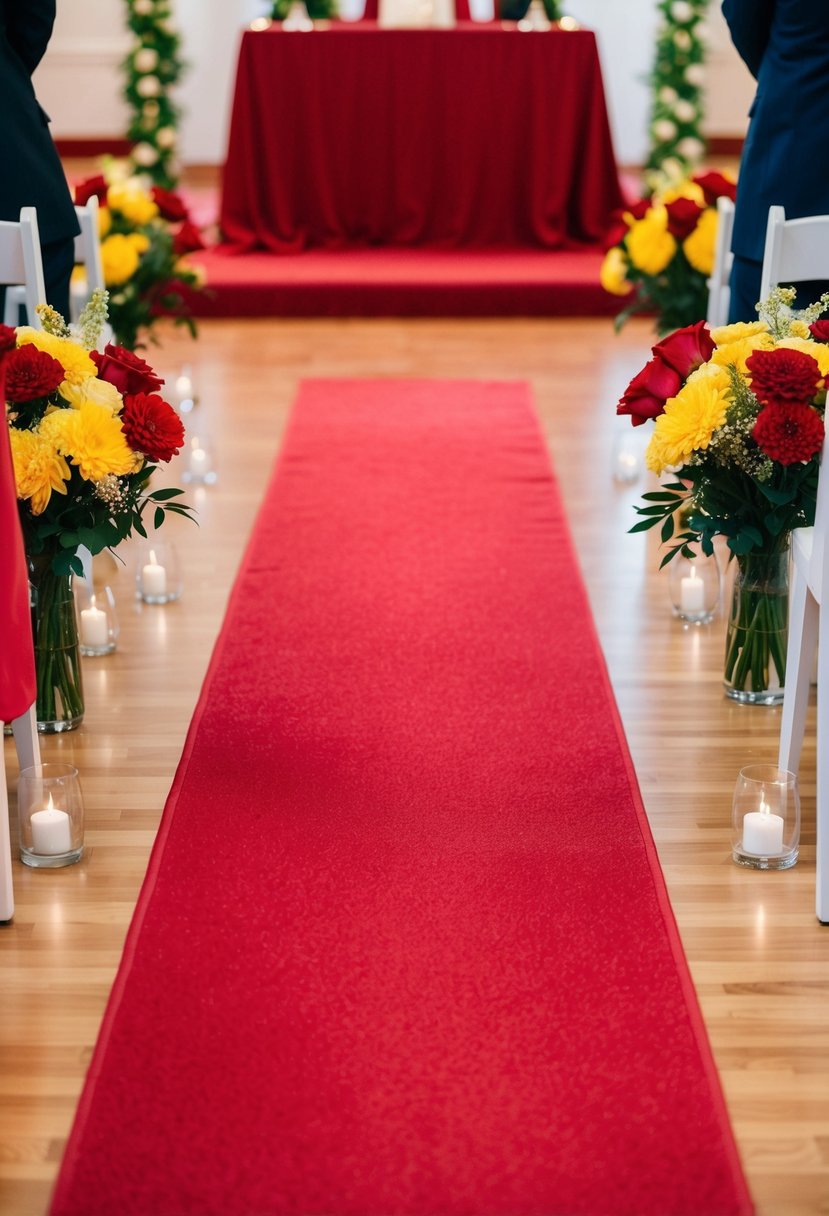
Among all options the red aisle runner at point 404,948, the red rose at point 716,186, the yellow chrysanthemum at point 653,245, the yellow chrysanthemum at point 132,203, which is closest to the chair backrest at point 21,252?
the red aisle runner at point 404,948

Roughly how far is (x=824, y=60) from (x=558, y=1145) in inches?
115

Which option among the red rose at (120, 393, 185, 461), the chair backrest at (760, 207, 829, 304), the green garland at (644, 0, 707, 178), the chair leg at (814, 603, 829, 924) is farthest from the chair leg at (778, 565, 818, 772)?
the green garland at (644, 0, 707, 178)

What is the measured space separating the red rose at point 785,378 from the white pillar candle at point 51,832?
1331mm

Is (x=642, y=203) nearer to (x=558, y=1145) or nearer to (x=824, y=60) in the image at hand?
(x=824, y=60)

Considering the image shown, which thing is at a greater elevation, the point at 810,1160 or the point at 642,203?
the point at 642,203

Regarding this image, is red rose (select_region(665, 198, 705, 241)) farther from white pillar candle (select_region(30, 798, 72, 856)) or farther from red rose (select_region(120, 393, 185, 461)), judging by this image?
white pillar candle (select_region(30, 798, 72, 856))

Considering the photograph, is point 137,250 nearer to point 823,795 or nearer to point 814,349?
point 814,349

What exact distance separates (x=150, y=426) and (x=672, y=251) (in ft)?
8.53

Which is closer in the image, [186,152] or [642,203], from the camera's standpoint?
[642,203]

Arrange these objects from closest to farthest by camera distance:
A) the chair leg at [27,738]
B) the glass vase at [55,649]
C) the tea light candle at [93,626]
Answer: the chair leg at [27,738] < the glass vase at [55,649] < the tea light candle at [93,626]

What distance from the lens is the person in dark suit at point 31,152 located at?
12.1 feet

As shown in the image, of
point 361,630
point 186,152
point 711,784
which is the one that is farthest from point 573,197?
point 711,784

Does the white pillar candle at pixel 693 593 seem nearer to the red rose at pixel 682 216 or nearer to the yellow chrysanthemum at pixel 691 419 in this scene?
the yellow chrysanthemum at pixel 691 419

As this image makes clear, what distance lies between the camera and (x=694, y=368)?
2893 millimetres
